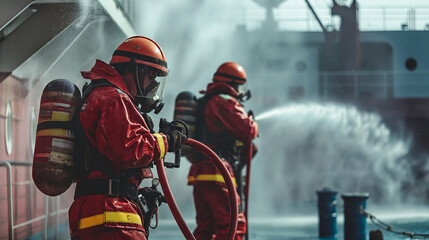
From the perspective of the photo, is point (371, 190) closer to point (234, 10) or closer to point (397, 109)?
point (397, 109)

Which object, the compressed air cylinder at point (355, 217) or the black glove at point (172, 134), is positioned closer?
the black glove at point (172, 134)

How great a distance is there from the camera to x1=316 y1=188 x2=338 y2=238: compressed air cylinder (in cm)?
789

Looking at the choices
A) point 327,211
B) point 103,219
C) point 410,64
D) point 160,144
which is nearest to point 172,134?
point 160,144

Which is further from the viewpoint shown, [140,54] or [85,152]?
[140,54]

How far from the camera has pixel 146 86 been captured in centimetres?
313

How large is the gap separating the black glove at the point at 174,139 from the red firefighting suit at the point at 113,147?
0.07m

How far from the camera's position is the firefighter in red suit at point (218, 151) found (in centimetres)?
512

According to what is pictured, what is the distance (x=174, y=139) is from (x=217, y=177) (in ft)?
7.18

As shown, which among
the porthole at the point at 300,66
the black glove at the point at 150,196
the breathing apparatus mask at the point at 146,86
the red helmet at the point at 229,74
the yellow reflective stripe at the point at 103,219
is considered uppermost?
the porthole at the point at 300,66

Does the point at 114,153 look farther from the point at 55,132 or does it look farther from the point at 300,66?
the point at 300,66

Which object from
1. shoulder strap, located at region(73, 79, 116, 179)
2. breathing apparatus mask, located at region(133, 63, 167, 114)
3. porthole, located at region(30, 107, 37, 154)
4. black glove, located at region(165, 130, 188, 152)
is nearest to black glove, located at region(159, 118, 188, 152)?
black glove, located at region(165, 130, 188, 152)

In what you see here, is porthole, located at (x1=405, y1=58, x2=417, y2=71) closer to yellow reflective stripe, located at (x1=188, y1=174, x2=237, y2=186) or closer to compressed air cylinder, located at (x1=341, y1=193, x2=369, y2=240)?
compressed air cylinder, located at (x1=341, y1=193, x2=369, y2=240)

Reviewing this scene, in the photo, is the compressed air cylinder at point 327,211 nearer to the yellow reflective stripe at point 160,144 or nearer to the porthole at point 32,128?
the porthole at point 32,128

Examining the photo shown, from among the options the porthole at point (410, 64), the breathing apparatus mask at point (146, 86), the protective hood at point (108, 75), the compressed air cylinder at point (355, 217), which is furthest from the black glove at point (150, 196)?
the porthole at point (410, 64)
